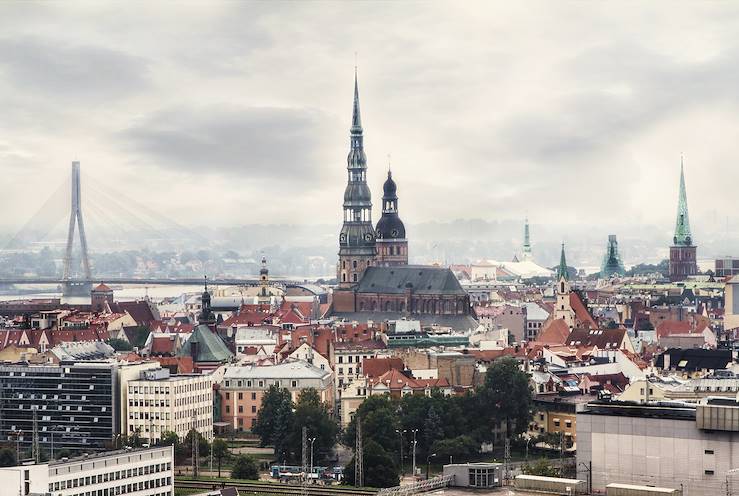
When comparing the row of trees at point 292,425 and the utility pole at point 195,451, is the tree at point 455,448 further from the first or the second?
the utility pole at point 195,451

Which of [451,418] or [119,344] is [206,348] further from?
[451,418]

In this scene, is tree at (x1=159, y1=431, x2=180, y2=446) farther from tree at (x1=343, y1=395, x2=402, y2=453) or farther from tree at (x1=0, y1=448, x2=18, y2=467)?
tree at (x1=343, y1=395, x2=402, y2=453)

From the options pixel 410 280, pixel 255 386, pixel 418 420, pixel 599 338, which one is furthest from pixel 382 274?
pixel 418 420

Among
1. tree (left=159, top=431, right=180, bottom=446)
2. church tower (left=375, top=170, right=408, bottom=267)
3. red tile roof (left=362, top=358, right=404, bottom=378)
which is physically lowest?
tree (left=159, top=431, right=180, bottom=446)

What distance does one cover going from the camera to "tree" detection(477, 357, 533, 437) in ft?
192

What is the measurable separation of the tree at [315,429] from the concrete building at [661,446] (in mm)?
16684

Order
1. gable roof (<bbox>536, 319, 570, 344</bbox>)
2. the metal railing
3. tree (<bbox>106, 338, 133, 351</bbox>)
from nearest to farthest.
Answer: the metal railing, tree (<bbox>106, 338, 133, 351</bbox>), gable roof (<bbox>536, 319, 570, 344</bbox>)

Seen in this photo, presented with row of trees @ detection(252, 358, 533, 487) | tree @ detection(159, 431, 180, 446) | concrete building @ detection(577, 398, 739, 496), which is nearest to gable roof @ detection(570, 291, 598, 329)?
row of trees @ detection(252, 358, 533, 487)

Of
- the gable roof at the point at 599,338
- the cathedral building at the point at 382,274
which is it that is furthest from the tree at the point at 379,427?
the cathedral building at the point at 382,274

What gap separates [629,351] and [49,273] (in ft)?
387

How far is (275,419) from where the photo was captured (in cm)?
5791

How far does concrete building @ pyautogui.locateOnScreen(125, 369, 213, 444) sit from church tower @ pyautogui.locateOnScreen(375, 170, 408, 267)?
166 ft

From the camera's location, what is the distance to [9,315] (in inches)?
4338

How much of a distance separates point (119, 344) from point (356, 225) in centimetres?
2830
